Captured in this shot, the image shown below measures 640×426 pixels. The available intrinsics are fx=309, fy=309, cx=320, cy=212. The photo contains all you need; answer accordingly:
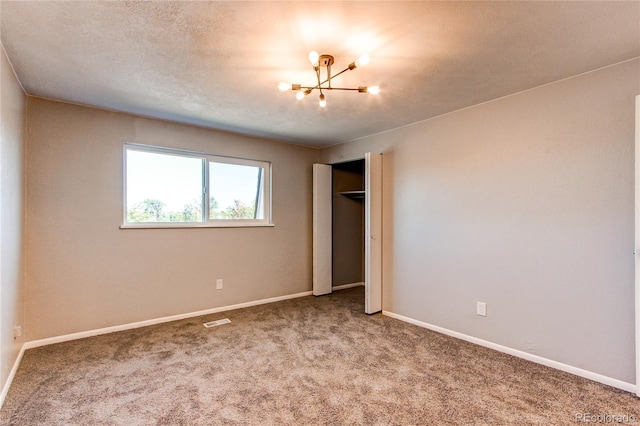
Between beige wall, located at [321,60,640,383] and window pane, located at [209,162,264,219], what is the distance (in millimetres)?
2040

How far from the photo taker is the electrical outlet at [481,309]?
9.67 ft

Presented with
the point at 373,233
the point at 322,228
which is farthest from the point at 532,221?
the point at 322,228

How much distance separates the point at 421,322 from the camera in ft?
11.4

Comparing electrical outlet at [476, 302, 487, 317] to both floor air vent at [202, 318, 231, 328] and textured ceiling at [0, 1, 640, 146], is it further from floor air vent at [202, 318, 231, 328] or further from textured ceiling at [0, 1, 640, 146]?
floor air vent at [202, 318, 231, 328]

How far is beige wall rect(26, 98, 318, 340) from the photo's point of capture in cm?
289

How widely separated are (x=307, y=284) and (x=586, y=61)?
4.03 m

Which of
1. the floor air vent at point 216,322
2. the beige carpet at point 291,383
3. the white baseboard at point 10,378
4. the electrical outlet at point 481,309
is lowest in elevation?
the floor air vent at point 216,322

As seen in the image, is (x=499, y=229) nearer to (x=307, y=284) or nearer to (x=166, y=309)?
(x=307, y=284)

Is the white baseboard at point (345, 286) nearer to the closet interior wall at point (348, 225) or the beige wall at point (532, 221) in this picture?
the closet interior wall at point (348, 225)

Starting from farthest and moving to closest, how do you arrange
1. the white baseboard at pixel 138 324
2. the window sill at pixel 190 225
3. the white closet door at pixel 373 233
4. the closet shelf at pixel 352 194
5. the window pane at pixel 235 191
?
the closet shelf at pixel 352 194
the window pane at pixel 235 191
the white closet door at pixel 373 233
the window sill at pixel 190 225
the white baseboard at pixel 138 324

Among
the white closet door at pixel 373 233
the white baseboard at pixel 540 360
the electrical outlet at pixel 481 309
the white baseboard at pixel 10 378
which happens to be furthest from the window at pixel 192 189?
the electrical outlet at pixel 481 309

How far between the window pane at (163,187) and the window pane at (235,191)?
0.60 feet

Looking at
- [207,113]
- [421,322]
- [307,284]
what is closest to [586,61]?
[421,322]

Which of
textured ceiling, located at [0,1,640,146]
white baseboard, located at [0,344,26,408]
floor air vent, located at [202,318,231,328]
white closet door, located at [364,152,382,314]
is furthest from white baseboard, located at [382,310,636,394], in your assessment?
white baseboard, located at [0,344,26,408]
